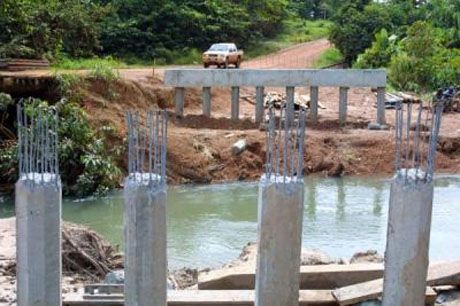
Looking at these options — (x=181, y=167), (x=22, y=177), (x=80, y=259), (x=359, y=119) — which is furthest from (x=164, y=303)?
(x=359, y=119)

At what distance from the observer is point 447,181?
20.7m

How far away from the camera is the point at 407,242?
19.5 feet

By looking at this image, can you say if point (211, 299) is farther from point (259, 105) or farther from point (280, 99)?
point (280, 99)

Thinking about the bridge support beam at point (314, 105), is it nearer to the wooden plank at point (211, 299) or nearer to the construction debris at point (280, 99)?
the construction debris at point (280, 99)

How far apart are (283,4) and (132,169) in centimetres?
4076

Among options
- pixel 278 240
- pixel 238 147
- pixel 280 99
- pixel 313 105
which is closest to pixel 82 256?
pixel 278 240

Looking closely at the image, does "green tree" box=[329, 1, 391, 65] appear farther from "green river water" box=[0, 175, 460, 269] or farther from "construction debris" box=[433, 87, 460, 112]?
"green river water" box=[0, 175, 460, 269]

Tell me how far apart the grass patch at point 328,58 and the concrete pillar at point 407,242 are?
1280 inches

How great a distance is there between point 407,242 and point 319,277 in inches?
68.4

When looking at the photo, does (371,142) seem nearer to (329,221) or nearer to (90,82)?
(329,221)

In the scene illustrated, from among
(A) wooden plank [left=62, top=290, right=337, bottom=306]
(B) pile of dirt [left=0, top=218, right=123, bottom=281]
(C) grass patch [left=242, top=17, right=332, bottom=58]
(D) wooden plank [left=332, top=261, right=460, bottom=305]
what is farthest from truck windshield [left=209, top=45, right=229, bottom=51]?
(A) wooden plank [left=62, top=290, right=337, bottom=306]

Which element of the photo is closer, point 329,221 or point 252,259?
point 252,259

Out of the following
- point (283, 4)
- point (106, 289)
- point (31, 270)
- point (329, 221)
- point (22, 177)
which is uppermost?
point (283, 4)

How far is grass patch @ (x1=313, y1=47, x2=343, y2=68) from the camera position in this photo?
38.8m
